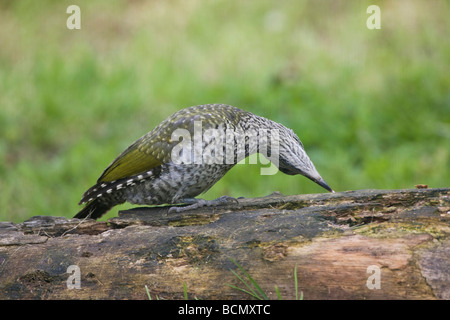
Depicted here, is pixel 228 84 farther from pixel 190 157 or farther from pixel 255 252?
pixel 255 252

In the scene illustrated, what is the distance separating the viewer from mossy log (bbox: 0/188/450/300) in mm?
2955

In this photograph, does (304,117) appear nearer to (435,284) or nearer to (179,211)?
(179,211)

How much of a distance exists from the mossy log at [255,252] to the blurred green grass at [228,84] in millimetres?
2448

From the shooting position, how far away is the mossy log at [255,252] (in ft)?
9.70

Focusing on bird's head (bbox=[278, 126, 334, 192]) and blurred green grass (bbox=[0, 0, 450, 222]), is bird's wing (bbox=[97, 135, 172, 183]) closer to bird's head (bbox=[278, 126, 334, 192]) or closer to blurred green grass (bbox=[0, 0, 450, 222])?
bird's head (bbox=[278, 126, 334, 192])

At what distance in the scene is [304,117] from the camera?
696cm

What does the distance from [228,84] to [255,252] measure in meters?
4.60

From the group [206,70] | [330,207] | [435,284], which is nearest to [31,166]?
[206,70]

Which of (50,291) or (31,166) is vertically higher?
(31,166)

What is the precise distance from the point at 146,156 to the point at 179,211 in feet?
1.70

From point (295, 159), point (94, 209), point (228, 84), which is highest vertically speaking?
point (228, 84)

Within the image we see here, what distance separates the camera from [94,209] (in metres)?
4.48

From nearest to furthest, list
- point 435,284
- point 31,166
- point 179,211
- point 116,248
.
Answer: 1. point 435,284
2. point 116,248
3. point 179,211
4. point 31,166

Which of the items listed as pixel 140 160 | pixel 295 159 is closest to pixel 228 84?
pixel 295 159
